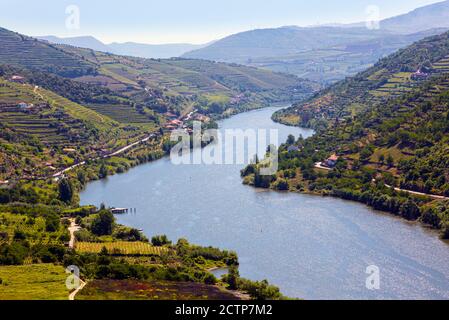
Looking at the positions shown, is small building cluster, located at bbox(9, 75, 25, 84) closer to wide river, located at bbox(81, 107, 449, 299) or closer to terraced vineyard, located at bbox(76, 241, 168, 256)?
wide river, located at bbox(81, 107, 449, 299)

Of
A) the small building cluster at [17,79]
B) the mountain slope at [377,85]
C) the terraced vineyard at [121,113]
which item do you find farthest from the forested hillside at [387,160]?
the small building cluster at [17,79]

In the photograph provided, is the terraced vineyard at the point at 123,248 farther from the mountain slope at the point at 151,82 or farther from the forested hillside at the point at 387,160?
the mountain slope at the point at 151,82

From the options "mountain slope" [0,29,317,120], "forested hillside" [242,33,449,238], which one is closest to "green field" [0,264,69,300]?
"forested hillside" [242,33,449,238]

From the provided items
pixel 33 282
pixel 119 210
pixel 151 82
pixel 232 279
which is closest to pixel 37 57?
pixel 151 82

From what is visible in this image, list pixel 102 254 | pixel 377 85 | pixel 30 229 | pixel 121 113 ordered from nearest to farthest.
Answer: pixel 102 254, pixel 30 229, pixel 377 85, pixel 121 113

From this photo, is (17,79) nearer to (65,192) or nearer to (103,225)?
(65,192)
